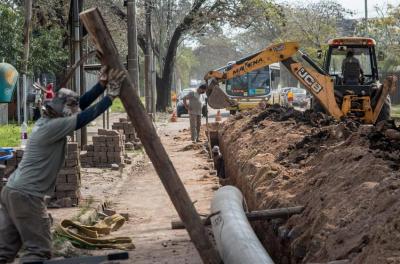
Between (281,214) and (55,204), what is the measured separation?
482 centimetres

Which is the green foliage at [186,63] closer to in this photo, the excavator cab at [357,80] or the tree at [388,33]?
the tree at [388,33]

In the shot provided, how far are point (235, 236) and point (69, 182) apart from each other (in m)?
5.19

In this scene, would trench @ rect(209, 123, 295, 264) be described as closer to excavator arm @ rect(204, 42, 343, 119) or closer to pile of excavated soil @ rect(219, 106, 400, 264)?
pile of excavated soil @ rect(219, 106, 400, 264)

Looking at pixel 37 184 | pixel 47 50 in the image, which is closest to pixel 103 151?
pixel 37 184

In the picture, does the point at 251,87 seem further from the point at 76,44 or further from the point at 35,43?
the point at 76,44

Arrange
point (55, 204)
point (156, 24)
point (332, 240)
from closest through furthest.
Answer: point (332, 240), point (55, 204), point (156, 24)

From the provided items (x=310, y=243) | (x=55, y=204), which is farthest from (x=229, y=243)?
(x=55, y=204)

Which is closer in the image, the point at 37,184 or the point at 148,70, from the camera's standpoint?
the point at 37,184

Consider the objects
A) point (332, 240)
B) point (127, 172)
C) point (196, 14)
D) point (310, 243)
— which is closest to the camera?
point (332, 240)

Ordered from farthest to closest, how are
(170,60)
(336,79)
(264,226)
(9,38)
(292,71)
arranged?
(170,60) → (9,38) → (336,79) → (292,71) → (264,226)

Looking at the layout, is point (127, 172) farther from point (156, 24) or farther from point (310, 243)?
point (156, 24)

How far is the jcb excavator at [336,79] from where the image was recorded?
1728cm

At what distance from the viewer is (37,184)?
6.19m

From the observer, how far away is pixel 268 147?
13695 mm
